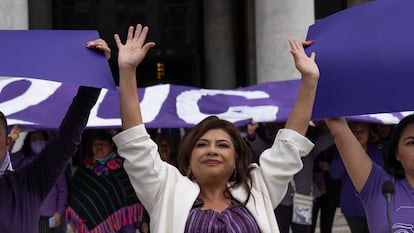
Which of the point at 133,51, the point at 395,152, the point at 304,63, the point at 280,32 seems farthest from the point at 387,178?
the point at 280,32

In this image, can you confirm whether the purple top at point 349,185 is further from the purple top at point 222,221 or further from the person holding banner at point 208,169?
the purple top at point 222,221

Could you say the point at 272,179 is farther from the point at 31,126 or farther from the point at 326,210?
the point at 326,210

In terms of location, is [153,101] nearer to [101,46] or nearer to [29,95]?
[29,95]

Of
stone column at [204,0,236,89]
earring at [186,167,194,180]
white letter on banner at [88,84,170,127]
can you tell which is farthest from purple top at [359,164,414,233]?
stone column at [204,0,236,89]

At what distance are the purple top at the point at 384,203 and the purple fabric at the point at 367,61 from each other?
459 millimetres

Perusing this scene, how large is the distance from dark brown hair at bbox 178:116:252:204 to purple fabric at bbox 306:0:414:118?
54cm

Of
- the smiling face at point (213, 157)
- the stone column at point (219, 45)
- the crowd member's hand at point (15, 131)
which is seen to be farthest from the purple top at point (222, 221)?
the stone column at point (219, 45)

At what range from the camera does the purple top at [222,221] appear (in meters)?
2.99

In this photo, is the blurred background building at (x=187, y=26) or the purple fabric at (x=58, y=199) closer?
the purple fabric at (x=58, y=199)

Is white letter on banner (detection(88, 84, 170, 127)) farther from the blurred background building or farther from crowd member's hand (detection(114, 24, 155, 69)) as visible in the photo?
the blurred background building

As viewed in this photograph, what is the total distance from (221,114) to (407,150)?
4.39 metres

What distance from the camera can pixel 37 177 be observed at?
3.31m

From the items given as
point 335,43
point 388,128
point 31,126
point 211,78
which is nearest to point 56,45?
point 335,43

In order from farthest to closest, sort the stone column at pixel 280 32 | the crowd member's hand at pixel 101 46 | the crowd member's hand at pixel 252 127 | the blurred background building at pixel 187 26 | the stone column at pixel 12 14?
the blurred background building at pixel 187 26 → the stone column at pixel 280 32 → the stone column at pixel 12 14 → the crowd member's hand at pixel 252 127 → the crowd member's hand at pixel 101 46
